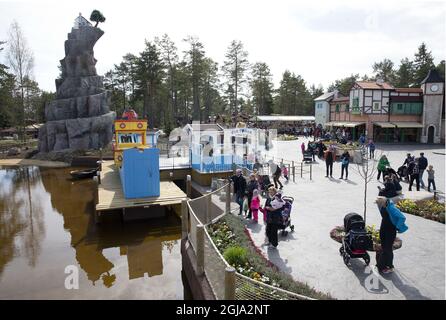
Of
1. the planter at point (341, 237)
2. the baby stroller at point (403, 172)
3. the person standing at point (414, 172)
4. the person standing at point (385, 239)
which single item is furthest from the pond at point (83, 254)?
the baby stroller at point (403, 172)

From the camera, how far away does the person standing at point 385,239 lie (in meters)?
7.44

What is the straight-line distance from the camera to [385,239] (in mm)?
7500

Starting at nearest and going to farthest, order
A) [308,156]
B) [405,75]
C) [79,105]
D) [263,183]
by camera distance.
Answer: [263,183] < [308,156] < [79,105] < [405,75]

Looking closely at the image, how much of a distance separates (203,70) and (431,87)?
34.1 m

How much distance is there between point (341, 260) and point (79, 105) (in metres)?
40.5

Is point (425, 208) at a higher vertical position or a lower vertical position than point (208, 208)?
lower

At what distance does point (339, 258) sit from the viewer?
843cm

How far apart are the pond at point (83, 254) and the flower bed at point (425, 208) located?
824 cm

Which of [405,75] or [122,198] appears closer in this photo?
[122,198]

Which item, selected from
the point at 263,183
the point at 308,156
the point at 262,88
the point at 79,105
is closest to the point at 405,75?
the point at 262,88

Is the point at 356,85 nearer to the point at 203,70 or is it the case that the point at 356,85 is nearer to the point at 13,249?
the point at 203,70

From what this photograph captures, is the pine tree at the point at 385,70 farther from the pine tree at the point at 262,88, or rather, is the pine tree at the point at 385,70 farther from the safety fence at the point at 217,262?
the safety fence at the point at 217,262

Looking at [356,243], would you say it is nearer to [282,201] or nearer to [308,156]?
[282,201]

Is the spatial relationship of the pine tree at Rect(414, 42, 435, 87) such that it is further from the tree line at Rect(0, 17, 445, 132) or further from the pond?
the pond
